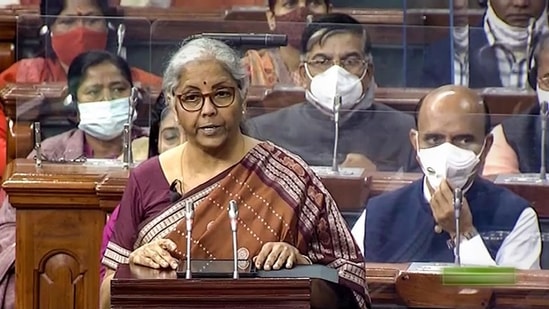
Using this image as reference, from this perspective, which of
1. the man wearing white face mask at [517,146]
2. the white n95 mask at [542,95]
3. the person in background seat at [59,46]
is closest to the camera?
the man wearing white face mask at [517,146]

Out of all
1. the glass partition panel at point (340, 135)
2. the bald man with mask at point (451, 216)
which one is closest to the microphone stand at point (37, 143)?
the glass partition panel at point (340, 135)

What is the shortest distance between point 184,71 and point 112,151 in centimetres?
117

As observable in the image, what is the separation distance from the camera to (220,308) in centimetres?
222

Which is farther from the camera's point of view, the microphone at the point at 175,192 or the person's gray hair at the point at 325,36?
the person's gray hair at the point at 325,36

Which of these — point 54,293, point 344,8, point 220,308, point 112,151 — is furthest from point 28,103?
point 220,308

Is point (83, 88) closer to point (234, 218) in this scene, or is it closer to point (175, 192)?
point (175, 192)

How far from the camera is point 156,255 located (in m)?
2.38

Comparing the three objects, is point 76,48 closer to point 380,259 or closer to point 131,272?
point 380,259

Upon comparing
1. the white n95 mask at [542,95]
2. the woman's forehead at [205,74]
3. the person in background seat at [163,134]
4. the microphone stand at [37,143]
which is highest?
the woman's forehead at [205,74]

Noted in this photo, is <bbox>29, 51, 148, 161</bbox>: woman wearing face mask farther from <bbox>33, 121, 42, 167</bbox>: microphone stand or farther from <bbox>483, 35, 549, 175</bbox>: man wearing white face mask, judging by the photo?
<bbox>483, 35, 549, 175</bbox>: man wearing white face mask

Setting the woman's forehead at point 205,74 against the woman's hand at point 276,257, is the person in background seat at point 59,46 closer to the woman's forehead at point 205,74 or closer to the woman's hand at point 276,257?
the woman's forehead at point 205,74

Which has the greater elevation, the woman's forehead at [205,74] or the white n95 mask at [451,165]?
the woman's forehead at [205,74]

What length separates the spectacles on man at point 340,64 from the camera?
12.5 ft

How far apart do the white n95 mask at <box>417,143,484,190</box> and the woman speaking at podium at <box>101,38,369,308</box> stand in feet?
2.11
